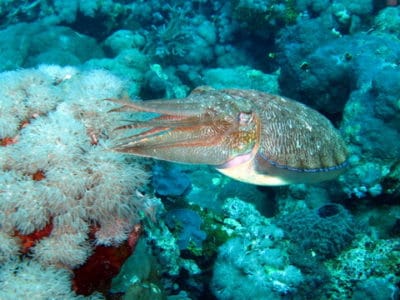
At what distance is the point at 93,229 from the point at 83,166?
1.88ft

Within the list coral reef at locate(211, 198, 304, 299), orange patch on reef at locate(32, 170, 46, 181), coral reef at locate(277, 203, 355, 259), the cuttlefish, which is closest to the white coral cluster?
orange patch on reef at locate(32, 170, 46, 181)

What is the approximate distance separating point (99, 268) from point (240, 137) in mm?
1746

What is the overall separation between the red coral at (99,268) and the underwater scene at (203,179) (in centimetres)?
1

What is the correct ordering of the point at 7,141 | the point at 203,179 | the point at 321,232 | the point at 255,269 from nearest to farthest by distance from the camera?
the point at 7,141, the point at 255,269, the point at 321,232, the point at 203,179

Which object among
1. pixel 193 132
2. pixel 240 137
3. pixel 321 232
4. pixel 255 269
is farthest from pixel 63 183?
pixel 321 232

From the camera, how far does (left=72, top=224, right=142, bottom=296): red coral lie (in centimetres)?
291

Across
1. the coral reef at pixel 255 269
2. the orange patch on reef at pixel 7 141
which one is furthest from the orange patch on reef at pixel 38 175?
the coral reef at pixel 255 269

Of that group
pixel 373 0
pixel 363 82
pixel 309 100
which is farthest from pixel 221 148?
pixel 373 0

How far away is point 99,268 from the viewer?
297 cm

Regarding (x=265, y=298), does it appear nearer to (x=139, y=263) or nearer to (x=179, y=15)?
(x=139, y=263)

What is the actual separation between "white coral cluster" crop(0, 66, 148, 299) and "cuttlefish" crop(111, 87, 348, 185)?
0.45 metres

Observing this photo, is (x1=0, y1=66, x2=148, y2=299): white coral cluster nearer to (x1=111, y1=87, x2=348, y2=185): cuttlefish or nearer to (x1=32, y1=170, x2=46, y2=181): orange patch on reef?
(x1=32, y1=170, x2=46, y2=181): orange patch on reef

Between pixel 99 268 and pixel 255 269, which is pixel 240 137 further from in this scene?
pixel 255 269

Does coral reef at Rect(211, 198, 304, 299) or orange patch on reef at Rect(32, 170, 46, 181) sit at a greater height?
orange patch on reef at Rect(32, 170, 46, 181)
